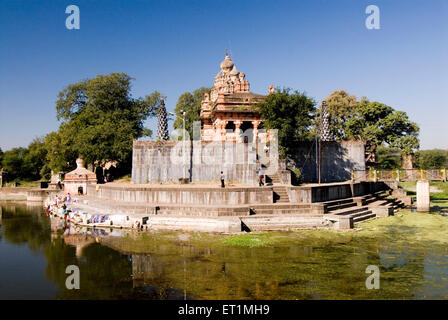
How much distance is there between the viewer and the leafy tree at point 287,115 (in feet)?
73.0

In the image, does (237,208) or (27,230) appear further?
(27,230)

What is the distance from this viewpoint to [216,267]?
978 cm

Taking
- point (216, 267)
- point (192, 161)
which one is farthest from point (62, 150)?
point (216, 267)

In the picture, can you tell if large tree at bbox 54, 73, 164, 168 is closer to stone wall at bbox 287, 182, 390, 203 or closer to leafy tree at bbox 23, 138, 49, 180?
leafy tree at bbox 23, 138, 49, 180

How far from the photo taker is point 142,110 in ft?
135

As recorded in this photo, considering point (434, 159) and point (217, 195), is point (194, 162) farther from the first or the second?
point (434, 159)

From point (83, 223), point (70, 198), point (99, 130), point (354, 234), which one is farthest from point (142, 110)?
point (354, 234)

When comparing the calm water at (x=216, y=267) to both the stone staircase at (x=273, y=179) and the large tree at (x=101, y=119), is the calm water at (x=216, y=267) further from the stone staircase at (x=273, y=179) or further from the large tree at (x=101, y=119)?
the large tree at (x=101, y=119)

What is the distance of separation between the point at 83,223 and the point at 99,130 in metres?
16.8

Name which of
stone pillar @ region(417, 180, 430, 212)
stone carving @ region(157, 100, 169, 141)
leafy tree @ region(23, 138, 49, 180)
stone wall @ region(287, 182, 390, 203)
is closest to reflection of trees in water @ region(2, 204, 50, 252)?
stone carving @ region(157, 100, 169, 141)

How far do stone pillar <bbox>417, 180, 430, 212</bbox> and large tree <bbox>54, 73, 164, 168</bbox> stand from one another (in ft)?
82.9

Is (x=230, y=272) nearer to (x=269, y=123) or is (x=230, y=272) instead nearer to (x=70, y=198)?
(x=269, y=123)

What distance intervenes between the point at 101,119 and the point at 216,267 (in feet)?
94.2

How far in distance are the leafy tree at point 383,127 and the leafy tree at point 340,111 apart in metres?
2.21
